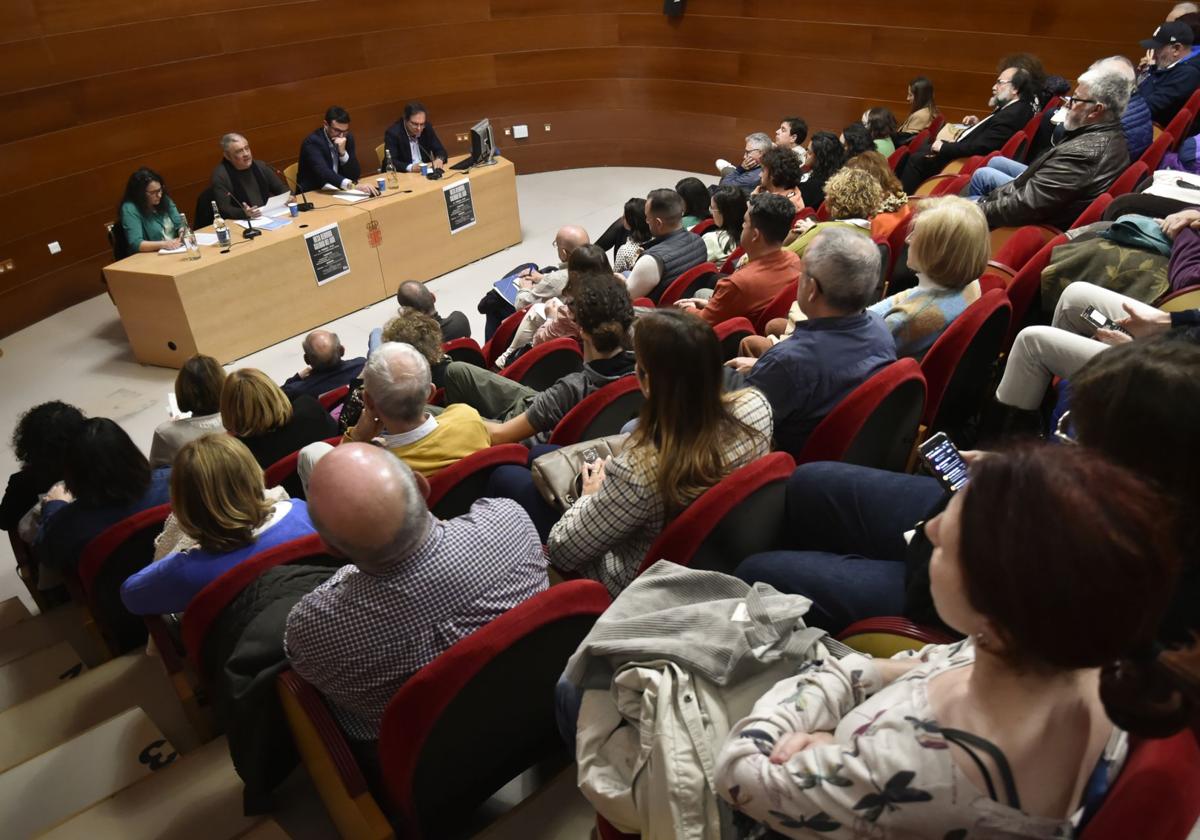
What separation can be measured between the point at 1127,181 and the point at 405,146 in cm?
532

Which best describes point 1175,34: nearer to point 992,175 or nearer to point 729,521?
point 992,175

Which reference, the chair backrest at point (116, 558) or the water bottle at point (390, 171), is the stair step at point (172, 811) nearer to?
the chair backrest at point (116, 558)

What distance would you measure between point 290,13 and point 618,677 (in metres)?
7.35

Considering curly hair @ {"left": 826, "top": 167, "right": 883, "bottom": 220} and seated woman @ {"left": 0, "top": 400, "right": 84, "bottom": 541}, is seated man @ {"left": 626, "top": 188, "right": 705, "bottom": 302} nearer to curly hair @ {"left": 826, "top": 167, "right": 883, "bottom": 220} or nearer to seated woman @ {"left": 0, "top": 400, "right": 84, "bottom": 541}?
curly hair @ {"left": 826, "top": 167, "right": 883, "bottom": 220}

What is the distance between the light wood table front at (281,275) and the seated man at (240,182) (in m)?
0.32

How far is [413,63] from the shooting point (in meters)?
7.75

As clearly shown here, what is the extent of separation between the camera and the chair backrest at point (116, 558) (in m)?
2.29

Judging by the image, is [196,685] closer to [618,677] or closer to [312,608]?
[312,608]

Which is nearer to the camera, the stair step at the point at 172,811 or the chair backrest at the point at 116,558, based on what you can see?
the stair step at the point at 172,811

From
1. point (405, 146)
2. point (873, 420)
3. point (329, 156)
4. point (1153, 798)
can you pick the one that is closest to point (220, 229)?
point (329, 156)

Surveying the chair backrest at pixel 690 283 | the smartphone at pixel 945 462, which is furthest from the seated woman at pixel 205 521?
the chair backrest at pixel 690 283

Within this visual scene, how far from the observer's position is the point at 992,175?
4410mm

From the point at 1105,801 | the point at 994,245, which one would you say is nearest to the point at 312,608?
the point at 1105,801

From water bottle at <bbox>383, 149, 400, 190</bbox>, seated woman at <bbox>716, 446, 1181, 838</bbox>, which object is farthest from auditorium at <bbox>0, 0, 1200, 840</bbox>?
water bottle at <bbox>383, 149, 400, 190</bbox>
